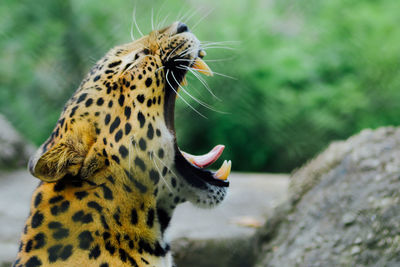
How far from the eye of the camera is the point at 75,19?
254 inches

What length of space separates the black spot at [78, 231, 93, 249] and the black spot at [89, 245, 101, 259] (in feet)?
0.11

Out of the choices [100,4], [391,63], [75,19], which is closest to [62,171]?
[75,19]

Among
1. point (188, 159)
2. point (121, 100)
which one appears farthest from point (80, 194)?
point (188, 159)

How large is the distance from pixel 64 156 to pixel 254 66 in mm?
5829

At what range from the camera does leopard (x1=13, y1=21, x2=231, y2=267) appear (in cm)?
242

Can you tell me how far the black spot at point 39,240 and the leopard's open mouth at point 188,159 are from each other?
2.68ft

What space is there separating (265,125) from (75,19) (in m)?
3.09

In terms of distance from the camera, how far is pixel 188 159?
10.0ft

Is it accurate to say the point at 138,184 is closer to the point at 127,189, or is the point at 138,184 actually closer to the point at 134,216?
the point at 127,189

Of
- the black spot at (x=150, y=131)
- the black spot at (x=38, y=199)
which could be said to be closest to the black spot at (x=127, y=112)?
the black spot at (x=150, y=131)

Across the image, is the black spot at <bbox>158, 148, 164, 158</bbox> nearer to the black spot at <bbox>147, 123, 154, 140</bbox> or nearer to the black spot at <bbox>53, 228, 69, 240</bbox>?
the black spot at <bbox>147, 123, 154, 140</bbox>

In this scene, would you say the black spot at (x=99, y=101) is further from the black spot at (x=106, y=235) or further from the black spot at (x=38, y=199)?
the black spot at (x=106, y=235)

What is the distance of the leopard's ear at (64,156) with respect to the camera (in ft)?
7.45

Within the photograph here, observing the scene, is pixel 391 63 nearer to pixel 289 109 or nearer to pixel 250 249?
pixel 289 109
